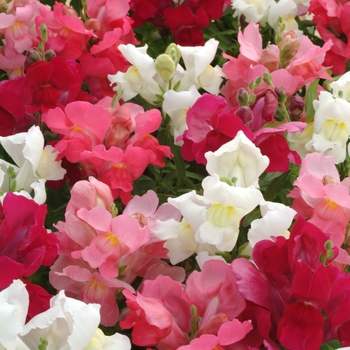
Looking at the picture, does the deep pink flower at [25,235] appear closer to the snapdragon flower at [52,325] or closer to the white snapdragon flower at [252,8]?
the snapdragon flower at [52,325]

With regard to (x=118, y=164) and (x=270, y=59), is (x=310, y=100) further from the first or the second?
(x=118, y=164)

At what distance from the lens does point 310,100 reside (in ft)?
3.36

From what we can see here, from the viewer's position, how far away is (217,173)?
2.49 feet

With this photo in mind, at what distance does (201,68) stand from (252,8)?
0.38m

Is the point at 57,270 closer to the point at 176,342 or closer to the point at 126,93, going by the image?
the point at 176,342

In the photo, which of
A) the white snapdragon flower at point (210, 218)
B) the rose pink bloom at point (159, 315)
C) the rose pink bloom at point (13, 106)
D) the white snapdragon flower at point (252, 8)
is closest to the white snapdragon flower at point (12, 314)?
the rose pink bloom at point (159, 315)

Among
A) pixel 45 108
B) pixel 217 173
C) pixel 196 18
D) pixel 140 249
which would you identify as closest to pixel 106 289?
pixel 140 249

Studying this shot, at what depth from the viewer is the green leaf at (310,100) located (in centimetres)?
101

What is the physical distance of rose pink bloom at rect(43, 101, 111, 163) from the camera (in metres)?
0.87

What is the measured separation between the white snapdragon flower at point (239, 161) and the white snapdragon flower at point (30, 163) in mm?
224

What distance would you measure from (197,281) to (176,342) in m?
Result: 0.07

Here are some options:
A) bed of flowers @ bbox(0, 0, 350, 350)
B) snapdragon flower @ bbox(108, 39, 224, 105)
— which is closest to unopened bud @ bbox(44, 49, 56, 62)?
bed of flowers @ bbox(0, 0, 350, 350)

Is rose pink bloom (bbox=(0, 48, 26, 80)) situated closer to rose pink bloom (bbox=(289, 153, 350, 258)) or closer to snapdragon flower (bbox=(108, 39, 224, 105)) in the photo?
snapdragon flower (bbox=(108, 39, 224, 105))

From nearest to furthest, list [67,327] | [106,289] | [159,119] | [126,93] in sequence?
[67,327], [106,289], [159,119], [126,93]
